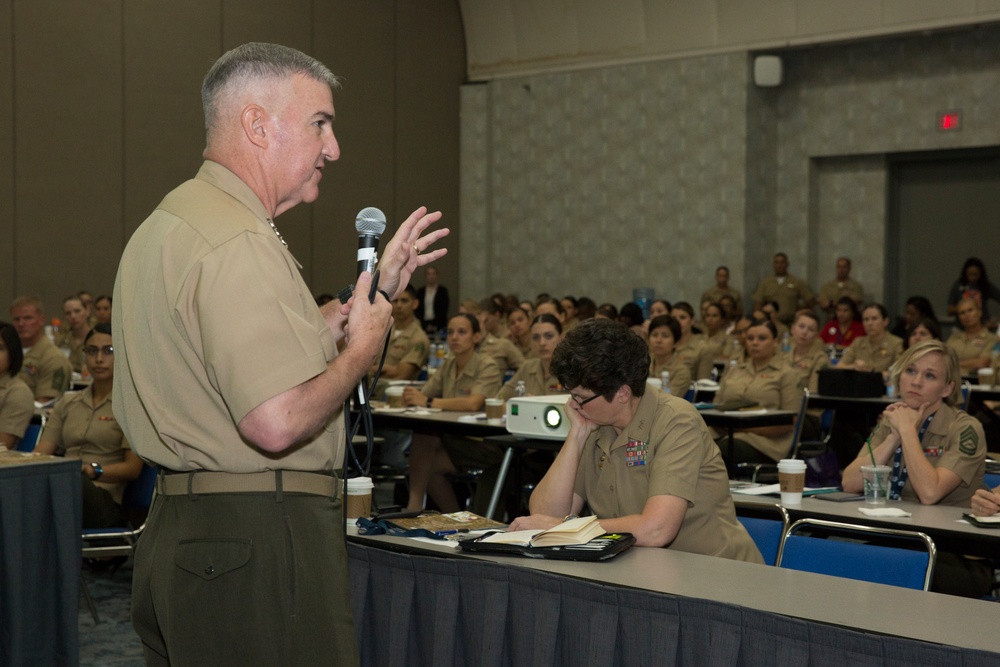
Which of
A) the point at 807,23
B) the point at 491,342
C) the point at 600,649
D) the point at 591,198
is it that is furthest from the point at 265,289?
the point at 591,198

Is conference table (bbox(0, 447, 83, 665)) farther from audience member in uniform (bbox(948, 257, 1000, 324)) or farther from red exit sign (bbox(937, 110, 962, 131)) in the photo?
red exit sign (bbox(937, 110, 962, 131))

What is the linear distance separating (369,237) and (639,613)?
97 cm

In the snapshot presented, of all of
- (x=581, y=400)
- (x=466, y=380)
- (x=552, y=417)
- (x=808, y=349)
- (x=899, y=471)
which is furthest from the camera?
(x=808, y=349)

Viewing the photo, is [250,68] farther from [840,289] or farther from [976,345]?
[840,289]

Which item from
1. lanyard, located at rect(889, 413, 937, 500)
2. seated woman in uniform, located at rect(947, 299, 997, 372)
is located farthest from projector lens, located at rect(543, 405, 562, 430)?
Answer: seated woman in uniform, located at rect(947, 299, 997, 372)

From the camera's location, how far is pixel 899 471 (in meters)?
3.96

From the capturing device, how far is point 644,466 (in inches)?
121

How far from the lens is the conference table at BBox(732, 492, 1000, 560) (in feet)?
10.5

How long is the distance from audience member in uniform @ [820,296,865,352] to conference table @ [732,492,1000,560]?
8.22 meters

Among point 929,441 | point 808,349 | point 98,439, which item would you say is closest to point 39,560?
point 98,439

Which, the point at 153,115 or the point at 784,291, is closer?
the point at 153,115

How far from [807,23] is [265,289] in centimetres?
1273

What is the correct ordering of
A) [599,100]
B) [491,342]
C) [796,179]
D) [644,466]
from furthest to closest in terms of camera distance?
[599,100]
[796,179]
[491,342]
[644,466]

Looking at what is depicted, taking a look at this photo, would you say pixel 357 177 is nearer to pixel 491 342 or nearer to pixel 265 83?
pixel 491 342
